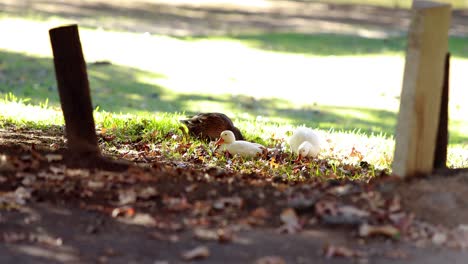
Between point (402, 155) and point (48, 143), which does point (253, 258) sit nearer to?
point (402, 155)

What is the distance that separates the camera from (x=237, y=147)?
277 inches

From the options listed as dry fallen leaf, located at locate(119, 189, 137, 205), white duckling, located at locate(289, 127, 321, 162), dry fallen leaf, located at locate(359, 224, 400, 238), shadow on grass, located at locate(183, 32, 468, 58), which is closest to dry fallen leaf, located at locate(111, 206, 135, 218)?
dry fallen leaf, located at locate(119, 189, 137, 205)

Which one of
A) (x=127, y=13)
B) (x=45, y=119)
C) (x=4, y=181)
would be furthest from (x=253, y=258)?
(x=127, y=13)

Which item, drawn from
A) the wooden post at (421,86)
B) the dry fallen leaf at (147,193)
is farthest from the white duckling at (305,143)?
the dry fallen leaf at (147,193)

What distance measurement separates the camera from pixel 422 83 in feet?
15.1

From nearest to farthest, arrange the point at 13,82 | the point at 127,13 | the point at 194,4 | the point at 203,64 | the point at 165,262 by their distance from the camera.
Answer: the point at 165,262 < the point at 13,82 < the point at 203,64 < the point at 127,13 < the point at 194,4

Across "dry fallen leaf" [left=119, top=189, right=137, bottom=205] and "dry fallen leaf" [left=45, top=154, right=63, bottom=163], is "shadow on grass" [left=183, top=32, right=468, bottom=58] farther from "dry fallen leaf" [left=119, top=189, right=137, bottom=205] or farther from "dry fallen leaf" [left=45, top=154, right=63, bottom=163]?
"dry fallen leaf" [left=119, top=189, right=137, bottom=205]

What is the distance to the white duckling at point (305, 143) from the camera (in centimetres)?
708

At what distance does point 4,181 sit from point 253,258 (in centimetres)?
178

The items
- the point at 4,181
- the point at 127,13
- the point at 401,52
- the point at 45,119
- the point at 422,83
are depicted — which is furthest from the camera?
the point at 127,13

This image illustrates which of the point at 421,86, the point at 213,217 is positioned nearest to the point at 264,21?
the point at 421,86

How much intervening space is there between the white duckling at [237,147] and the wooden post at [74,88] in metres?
1.86

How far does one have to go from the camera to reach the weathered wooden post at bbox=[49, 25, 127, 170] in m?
5.29

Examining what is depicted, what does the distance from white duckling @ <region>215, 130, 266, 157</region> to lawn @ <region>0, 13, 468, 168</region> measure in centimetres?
140
